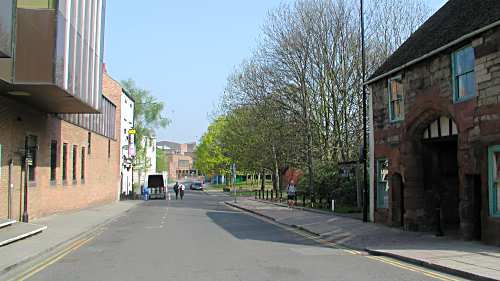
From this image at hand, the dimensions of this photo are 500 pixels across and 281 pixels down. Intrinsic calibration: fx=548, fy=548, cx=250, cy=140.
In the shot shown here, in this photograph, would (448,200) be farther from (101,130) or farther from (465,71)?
(101,130)

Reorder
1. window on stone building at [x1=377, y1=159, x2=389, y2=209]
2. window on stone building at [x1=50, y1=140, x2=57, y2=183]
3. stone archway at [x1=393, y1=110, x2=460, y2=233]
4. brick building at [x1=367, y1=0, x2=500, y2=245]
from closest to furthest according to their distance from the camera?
brick building at [x1=367, y1=0, x2=500, y2=245], stone archway at [x1=393, y1=110, x2=460, y2=233], window on stone building at [x1=377, y1=159, x2=389, y2=209], window on stone building at [x1=50, y1=140, x2=57, y2=183]

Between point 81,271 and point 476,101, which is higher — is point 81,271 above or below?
below

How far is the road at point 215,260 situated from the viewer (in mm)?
10625

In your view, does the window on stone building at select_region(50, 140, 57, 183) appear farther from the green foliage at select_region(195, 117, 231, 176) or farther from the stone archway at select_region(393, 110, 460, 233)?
the green foliage at select_region(195, 117, 231, 176)

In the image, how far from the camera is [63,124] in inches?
1133

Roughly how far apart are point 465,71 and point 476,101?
117 centimetres

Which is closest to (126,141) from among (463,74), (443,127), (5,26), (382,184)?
(382,184)

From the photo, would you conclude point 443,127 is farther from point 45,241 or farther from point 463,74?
point 45,241

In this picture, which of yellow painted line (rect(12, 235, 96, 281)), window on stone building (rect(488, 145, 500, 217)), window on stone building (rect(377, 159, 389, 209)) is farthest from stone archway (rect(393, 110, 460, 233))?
yellow painted line (rect(12, 235, 96, 281))

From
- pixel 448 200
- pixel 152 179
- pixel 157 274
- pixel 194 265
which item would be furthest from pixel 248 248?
pixel 152 179

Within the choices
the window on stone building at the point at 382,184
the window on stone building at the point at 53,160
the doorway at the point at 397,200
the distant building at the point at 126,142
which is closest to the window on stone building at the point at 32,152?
the window on stone building at the point at 53,160

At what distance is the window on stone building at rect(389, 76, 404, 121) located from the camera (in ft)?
65.7

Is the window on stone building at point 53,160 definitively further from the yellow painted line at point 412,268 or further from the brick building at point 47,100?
the yellow painted line at point 412,268

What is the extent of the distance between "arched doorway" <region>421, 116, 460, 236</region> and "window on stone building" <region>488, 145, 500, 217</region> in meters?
3.78
